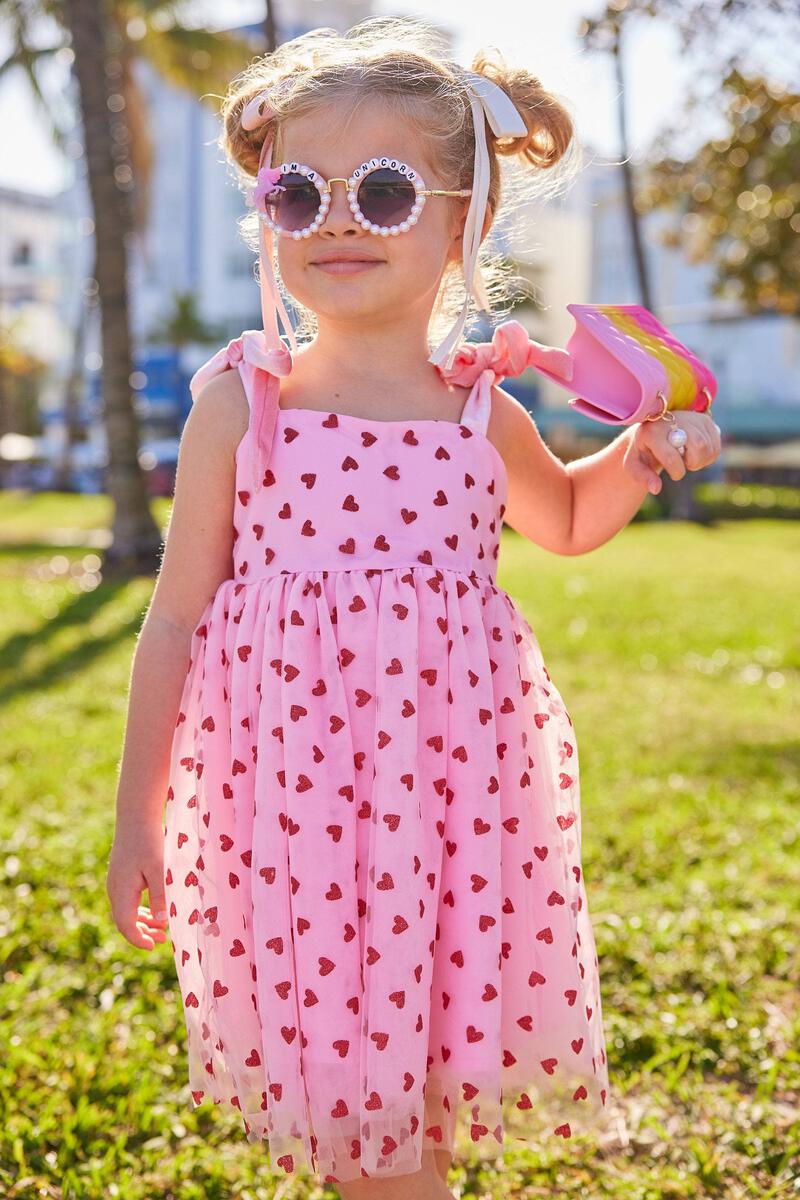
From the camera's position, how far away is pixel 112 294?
1103 cm

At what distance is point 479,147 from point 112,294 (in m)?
9.67

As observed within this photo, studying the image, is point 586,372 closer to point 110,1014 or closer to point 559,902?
point 559,902

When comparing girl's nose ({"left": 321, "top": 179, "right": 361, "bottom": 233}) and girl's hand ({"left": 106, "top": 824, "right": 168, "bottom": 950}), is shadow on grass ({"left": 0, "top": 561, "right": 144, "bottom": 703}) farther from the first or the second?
girl's nose ({"left": 321, "top": 179, "right": 361, "bottom": 233})

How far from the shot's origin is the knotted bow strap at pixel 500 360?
2035 mm

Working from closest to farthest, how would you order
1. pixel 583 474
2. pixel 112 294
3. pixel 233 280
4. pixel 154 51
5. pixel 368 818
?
pixel 368 818
pixel 583 474
pixel 112 294
pixel 154 51
pixel 233 280

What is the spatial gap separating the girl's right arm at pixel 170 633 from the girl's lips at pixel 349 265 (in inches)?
8.4

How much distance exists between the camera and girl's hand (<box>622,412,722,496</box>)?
1.95m

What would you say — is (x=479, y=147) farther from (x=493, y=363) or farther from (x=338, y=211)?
(x=493, y=363)

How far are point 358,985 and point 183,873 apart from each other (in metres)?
0.35

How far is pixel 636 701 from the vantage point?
6992 millimetres

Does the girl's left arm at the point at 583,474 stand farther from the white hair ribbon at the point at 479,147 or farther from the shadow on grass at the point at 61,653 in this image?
the shadow on grass at the point at 61,653

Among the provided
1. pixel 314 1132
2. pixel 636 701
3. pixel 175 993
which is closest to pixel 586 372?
pixel 314 1132

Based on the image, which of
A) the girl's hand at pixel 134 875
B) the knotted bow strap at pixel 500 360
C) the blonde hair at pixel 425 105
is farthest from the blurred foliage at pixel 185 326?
the girl's hand at pixel 134 875

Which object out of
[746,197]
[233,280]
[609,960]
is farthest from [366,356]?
[233,280]
